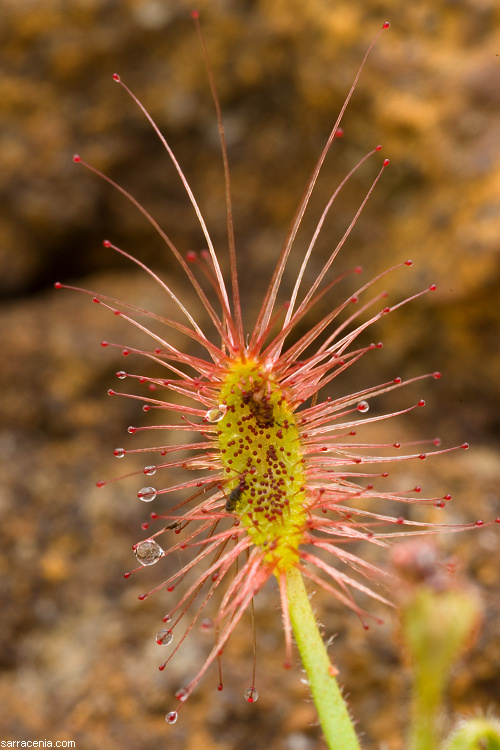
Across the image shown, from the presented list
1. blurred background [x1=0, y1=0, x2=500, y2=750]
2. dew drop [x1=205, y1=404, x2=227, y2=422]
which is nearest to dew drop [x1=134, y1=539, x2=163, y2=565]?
dew drop [x1=205, y1=404, x2=227, y2=422]

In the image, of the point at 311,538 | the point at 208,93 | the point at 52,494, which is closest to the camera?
the point at 311,538

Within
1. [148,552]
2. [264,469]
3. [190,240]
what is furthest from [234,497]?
[190,240]

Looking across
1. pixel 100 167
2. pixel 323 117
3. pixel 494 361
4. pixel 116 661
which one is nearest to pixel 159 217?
pixel 100 167

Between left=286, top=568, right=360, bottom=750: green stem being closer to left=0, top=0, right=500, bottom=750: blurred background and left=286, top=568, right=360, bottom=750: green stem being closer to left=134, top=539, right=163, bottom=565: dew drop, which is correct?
left=134, top=539, right=163, bottom=565: dew drop

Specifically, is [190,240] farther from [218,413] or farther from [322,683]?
[322,683]

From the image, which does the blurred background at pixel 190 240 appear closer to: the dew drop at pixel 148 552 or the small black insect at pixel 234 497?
the dew drop at pixel 148 552

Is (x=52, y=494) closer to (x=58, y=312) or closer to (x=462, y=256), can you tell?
(x=58, y=312)
